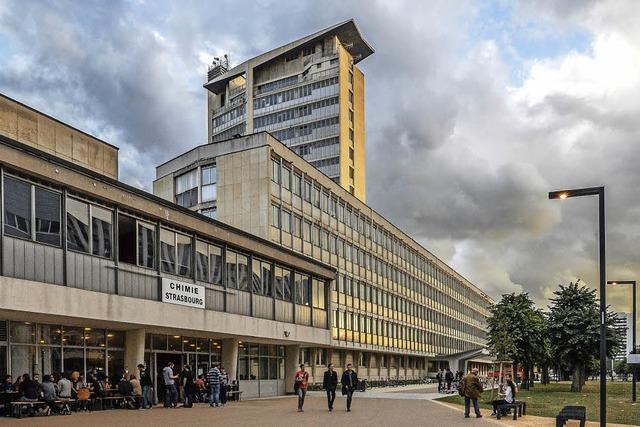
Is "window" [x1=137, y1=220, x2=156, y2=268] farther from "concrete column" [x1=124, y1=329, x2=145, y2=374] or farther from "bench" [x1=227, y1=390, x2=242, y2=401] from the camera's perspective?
"bench" [x1=227, y1=390, x2=242, y2=401]

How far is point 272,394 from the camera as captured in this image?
40844mm

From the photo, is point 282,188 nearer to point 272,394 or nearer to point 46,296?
point 272,394

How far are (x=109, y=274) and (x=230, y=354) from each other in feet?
39.2

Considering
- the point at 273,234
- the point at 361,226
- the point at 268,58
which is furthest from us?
the point at 268,58

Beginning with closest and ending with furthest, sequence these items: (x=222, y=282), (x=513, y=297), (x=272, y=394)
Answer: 1. (x=222, y=282)
2. (x=272, y=394)
3. (x=513, y=297)

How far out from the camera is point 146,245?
90.5 ft

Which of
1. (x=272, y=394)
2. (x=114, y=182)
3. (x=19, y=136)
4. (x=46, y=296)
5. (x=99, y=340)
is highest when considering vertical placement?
(x=19, y=136)

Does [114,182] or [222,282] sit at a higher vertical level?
[114,182]

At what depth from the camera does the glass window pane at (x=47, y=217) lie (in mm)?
22031

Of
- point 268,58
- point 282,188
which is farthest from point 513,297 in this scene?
point 268,58

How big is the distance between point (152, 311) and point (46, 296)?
569cm

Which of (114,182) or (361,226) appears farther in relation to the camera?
(361,226)

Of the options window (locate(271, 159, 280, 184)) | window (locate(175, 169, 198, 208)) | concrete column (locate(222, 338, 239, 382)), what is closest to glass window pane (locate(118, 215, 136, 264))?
concrete column (locate(222, 338, 239, 382))

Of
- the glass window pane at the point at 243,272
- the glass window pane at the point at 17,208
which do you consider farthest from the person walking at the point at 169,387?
the glass window pane at the point at 243,272
